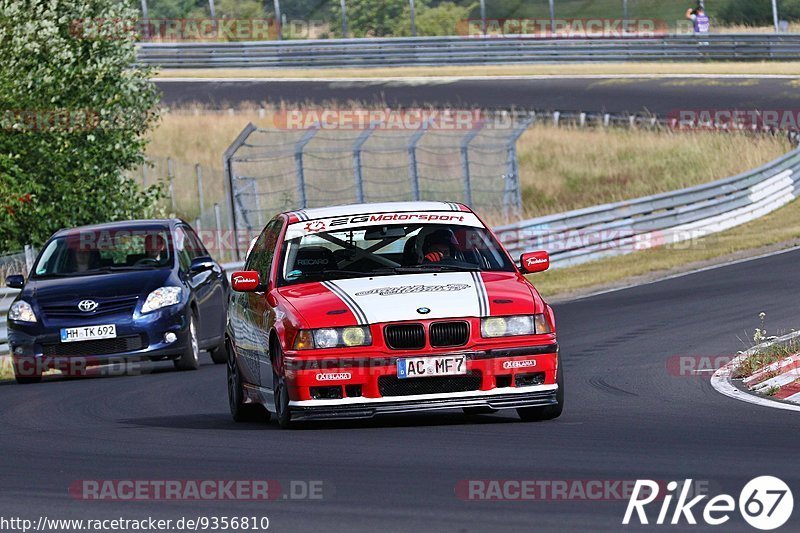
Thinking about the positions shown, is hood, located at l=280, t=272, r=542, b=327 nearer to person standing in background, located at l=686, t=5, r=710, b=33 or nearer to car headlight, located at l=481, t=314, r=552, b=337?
car headlight, located at l=481, t=314, r=552, b=337

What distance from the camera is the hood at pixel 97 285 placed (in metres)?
15.7

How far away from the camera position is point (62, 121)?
78.4 ft

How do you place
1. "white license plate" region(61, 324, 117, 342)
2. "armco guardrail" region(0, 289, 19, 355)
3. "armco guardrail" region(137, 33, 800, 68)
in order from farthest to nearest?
"armco guardrail" region(137, 33, 800, 68) → "armco guardrail" region(0, 289, 19, 355) → "white license plate" region(61, 324, 117, 342)

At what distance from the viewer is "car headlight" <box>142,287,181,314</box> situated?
51.8ft

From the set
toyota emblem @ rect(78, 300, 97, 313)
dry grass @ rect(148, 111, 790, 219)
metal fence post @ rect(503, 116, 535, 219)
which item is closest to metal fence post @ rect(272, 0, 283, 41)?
dry grass @ rect(148, 111, 790, 219)

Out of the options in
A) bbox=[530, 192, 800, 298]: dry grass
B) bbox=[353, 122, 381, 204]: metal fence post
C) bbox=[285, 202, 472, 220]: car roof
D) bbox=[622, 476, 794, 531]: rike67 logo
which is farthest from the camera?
bbox=[353, 122, 381, 204]: metal fence post

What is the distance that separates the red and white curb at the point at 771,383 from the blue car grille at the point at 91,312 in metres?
5.96

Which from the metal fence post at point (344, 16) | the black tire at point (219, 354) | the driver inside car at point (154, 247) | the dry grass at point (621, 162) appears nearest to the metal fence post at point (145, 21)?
the metal fence post at point (344, 16)

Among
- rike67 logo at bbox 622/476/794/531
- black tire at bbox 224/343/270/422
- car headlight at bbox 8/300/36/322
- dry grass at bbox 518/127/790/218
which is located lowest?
dry grass at bbox 518/127/790/218

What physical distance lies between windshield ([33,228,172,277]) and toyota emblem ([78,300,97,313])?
65cm

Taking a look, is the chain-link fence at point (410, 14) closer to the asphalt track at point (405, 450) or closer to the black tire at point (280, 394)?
the asphalt track at point (405, 450)

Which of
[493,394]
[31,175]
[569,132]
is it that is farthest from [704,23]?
[493,394]

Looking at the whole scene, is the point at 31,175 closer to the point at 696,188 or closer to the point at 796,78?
the point at 696,188

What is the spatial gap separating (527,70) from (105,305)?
3498 centimetres
